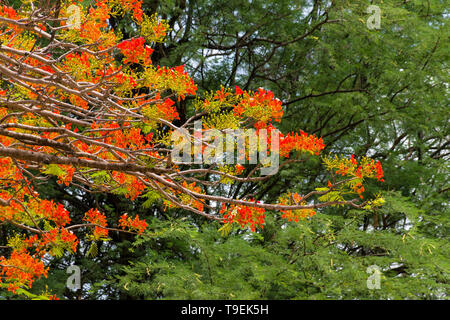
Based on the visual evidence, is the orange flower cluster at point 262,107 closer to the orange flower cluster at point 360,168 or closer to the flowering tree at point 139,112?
the flowering tree at point 139,112

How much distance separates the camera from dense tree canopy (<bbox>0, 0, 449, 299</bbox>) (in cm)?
363

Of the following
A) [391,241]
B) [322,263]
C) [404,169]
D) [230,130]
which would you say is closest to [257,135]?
[230,130]

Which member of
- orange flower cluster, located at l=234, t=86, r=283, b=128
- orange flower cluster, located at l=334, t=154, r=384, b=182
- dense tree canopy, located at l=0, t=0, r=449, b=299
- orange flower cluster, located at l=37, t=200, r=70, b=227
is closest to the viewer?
orange flower cluster, located at l=234, t=86, r=283, b=128

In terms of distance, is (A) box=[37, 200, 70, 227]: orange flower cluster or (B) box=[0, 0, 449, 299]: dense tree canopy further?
(A) box=[37, 200, 70, 227]: orange flower cluster

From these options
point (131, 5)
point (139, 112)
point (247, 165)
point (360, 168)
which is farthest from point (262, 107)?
point (247, 165)

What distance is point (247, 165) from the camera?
25.0ft

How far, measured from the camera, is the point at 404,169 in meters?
7.36

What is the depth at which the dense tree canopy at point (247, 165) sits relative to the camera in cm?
363

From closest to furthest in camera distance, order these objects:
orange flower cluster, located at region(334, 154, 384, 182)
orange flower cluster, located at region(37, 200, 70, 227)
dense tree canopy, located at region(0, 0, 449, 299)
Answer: orange flower cluster, located at region(334, 154, 384, 182)
dense tree canopy, located at region(0, 0, 449, 299)
orange flower cluster, located at region(37, 200, 70, 227)

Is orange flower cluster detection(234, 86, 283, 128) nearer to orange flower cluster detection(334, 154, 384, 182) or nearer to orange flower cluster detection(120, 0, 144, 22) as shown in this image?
orange flower cluster detection(334, 154, 384, 182)

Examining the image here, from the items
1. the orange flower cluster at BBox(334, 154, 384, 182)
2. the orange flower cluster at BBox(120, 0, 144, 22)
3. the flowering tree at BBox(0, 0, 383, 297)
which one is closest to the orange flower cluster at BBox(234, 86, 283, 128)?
the flowering tree at BBox(0, 0, 383, 297)

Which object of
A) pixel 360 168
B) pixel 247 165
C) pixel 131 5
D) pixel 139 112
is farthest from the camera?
pixel 247 165

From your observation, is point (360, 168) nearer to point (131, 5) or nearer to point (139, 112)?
point (139, 112)

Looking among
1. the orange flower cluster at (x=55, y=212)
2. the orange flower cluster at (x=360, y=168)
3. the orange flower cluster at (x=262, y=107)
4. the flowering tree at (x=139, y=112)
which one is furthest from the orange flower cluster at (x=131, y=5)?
the orange flower cluster at (x=55, y=212)
